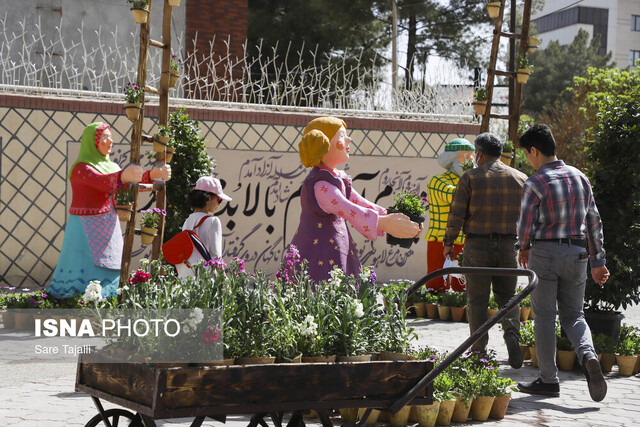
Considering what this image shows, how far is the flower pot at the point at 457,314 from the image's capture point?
10156 mm

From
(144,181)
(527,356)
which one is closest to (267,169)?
(144,181)

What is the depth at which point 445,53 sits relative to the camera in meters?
26.5

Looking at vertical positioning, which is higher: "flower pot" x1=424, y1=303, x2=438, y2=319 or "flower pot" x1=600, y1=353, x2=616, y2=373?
"flower pot" x1=600, y1=353, x2=616, y2=373

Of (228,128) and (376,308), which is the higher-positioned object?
(228,128)

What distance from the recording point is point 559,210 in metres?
6.24

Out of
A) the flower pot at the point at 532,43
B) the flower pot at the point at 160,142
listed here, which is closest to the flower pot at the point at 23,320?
the flower pot at the point at 160,142

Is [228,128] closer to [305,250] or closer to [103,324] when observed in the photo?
[305,250]

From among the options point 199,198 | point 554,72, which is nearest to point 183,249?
point 199,198

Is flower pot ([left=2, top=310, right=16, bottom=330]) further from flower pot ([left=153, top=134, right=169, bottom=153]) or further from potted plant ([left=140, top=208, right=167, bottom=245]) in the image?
flower pot ([left=153, top=134, right=169, bottom=153])

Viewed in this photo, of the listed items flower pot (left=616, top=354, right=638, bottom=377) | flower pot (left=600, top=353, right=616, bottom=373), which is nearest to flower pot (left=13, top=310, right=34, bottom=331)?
flower pot (left=600, top=353, right=616, bottom=373)

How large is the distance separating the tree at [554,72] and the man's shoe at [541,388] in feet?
118

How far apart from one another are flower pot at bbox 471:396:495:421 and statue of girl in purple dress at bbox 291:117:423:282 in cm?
114

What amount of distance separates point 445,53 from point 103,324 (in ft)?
77.8

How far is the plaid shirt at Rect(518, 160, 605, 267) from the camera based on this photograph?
20.5 feet
